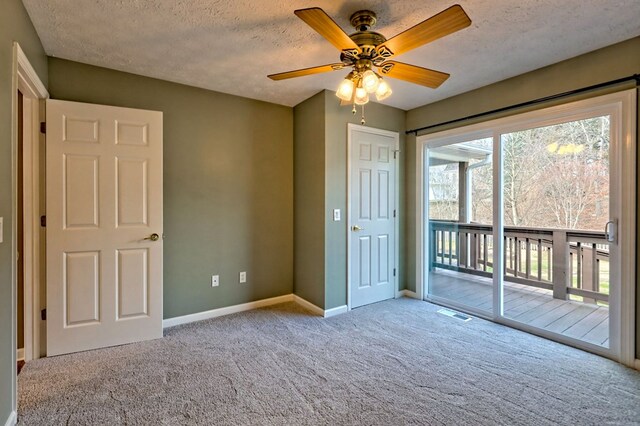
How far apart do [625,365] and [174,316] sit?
3948mm

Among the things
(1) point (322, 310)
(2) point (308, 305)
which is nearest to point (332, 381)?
(1) point (322, 310)

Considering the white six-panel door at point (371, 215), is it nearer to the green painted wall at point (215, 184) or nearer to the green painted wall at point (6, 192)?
the green painted wall at point (215, 184)

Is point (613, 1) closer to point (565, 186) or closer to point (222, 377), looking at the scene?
point (565, 186)

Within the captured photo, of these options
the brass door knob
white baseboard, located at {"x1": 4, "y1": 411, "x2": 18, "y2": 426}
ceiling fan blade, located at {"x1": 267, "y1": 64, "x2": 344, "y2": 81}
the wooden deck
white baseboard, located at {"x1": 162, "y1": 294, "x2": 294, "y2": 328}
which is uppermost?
ceiling fan blade, located at {"x1": 267, "y1": 64, "x2": 344, "y2": 81}

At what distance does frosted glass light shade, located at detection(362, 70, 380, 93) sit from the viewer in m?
1.89

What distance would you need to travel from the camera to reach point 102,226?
2611 mm

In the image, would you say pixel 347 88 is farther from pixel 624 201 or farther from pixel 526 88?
pixel 624 201

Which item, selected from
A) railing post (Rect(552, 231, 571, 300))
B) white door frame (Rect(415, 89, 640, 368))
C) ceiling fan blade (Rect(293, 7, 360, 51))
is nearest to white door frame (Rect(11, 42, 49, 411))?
ceiling fan blade (Rect(293, 7, 360, 51))

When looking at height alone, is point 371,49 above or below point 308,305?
above

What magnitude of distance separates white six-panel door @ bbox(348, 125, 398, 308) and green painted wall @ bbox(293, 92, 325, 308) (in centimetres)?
38

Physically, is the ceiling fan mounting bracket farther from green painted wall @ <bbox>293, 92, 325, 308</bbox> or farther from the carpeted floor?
the carpeted floor

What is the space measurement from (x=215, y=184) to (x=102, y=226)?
1122 millimetres

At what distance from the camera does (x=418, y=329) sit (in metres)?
3.02

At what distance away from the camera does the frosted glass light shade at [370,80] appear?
1893 mm
